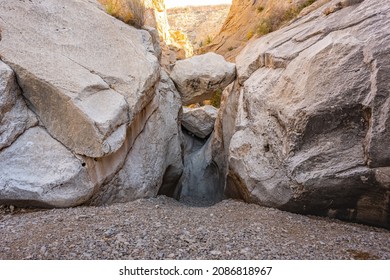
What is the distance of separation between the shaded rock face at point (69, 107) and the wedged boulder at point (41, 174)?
1cm

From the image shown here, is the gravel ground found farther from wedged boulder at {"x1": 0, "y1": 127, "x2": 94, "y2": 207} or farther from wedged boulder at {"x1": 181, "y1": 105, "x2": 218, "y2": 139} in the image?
wedged boulder at {"x1": 181, "y1": 105, "x2": 218, "y2": 139}

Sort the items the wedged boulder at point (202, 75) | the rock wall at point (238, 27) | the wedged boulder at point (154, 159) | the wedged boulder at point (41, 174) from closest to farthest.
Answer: the wedged boulder at point (41, 174) → the wedged boulder at point (154, 159) → the wedged boulder at point (202, 75) → the rock wall at point (238, 27)

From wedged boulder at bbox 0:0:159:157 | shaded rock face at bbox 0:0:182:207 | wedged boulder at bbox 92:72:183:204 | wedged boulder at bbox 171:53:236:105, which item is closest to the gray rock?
wedged boulder at bbox 92:72:183:204

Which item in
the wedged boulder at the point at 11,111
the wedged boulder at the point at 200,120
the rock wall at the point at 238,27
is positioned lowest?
the wedged boulder at the point at 200,120

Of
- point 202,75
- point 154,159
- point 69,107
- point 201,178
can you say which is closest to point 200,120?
point 201,178

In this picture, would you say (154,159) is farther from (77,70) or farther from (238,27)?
(238,27)

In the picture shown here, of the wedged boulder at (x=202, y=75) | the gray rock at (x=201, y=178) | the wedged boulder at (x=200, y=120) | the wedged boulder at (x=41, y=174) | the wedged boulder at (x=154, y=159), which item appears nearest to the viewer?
the wedged boulder at (x=41, y=174)

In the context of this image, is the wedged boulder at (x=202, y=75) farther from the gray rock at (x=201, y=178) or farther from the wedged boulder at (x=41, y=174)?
the wedged boulder at (x=41, y=174)

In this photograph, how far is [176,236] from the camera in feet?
11.9

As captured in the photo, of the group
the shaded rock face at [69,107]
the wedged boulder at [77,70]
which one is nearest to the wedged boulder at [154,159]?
the shaded rock face at [69,107]

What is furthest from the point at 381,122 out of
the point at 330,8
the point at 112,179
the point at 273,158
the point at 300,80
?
the point at 112,179

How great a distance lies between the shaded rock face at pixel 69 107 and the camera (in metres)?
4.75

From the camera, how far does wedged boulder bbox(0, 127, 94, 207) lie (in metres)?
4.54

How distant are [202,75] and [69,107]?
14.5 feet
